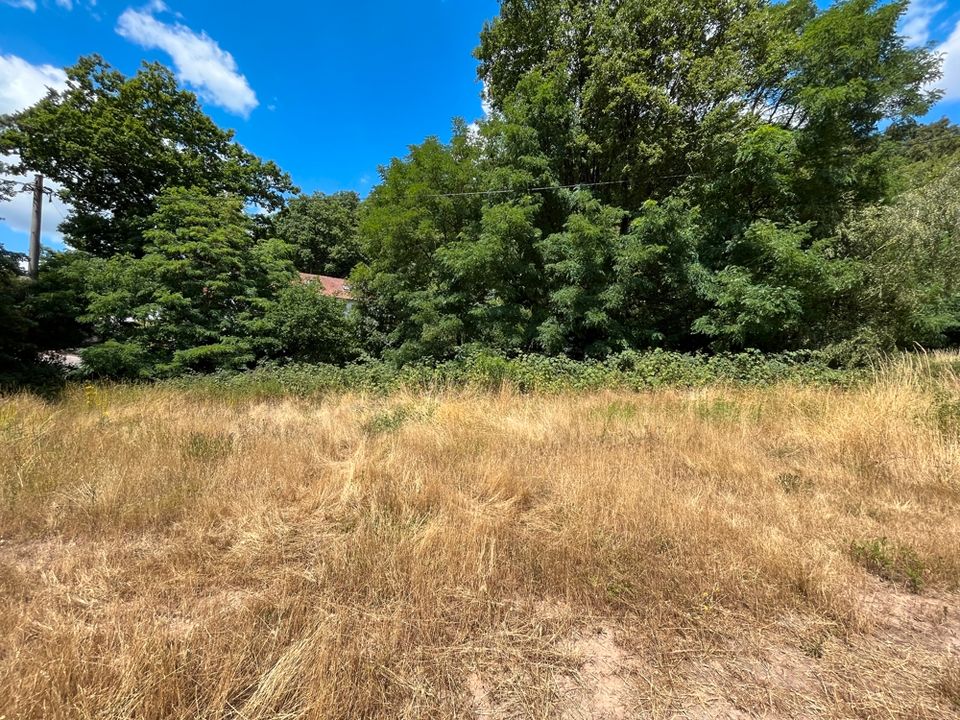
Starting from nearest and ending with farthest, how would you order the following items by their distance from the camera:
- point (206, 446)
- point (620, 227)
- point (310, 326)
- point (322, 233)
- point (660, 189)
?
point (206, 446), point (620, 227), point (660, 189), point (310, 326), point (322, 233)

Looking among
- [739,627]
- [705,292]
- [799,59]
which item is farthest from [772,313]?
[739,627]

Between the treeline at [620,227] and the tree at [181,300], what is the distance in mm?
63

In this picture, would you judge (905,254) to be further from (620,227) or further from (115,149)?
(115,149)

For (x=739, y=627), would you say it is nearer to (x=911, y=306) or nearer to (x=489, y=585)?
(x=489, y=585)

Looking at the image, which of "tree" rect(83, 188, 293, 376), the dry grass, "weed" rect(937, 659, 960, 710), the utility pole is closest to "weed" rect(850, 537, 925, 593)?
the dry grass

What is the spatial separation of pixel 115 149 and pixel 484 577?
21.4 metres

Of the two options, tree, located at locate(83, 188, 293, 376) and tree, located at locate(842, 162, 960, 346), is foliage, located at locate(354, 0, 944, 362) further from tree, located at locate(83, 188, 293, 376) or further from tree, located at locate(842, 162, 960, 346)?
tree, located at locate(83, 188, 293, 376)

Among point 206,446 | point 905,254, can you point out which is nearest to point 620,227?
point 905,254

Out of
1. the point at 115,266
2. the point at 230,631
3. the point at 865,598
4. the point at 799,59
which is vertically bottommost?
the point at 230,631

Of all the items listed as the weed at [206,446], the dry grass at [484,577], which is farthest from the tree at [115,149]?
the dry grass at [484,577]

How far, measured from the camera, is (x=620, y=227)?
12148mm

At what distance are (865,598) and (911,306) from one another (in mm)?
12980

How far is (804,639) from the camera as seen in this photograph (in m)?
2.02

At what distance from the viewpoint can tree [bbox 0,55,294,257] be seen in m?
15.1
